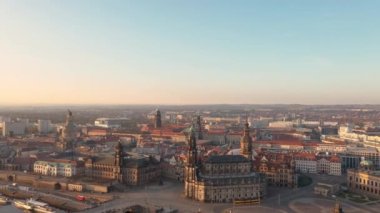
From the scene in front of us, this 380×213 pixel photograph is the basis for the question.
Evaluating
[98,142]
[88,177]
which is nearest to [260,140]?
[98,142]

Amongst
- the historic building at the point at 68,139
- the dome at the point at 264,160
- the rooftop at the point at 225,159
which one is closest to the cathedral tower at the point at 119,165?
the rooftop at the point at 225,159

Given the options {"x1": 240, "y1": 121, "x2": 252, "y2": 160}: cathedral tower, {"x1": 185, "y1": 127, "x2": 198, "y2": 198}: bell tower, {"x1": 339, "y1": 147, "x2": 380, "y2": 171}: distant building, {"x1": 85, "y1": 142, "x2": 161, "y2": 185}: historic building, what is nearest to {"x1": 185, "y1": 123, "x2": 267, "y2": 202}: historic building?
{"x1": 185, "y1": 127, "x2": 198, "y2": 198}: bell tower

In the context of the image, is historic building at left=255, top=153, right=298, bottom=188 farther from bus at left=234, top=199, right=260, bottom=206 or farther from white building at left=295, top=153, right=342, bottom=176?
bus at left=234, top=199, right=260, bottom=206

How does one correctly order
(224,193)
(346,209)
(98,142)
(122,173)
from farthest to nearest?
(98,142), (122,173), (224,193), (346,209)

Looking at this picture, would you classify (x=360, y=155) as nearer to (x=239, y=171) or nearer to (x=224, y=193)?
(x=239, y=171)

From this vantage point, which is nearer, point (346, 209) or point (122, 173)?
point (346, 209)

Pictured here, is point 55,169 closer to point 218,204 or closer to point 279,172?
point 218,204

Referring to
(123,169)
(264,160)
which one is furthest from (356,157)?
(123,169)
